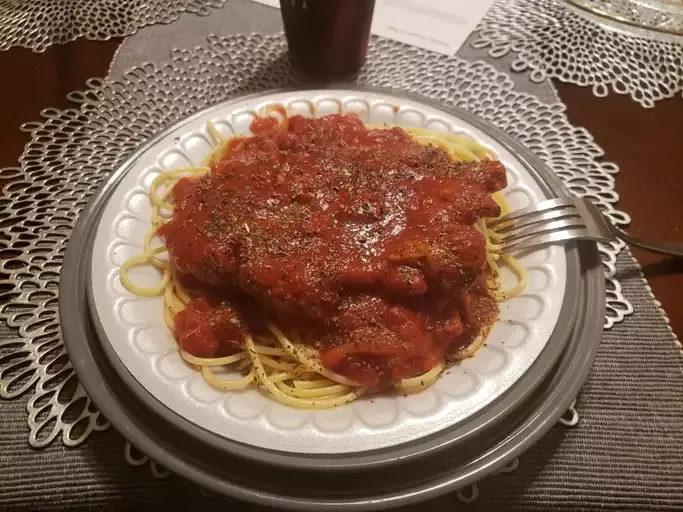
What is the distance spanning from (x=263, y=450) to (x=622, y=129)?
3.05 m

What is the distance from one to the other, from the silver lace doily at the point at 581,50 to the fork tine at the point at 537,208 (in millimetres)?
1625

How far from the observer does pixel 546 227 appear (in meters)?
2.43

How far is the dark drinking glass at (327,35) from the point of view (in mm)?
3223

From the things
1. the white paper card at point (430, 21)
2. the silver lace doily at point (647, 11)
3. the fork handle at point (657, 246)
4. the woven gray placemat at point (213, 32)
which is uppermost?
the silver lace doily at point (647, 11)

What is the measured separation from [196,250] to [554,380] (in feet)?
5.00

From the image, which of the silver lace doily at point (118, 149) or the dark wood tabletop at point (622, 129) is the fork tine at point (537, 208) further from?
the dark wood tabletop at point (622, 129)

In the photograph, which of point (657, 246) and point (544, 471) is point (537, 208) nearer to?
point (657, 246)

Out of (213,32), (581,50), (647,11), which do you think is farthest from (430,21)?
(213,32)

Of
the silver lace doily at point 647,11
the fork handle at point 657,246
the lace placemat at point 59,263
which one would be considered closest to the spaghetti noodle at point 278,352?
the lace placemat at point 59,263

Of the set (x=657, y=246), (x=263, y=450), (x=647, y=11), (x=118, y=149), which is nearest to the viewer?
(x=263, y=450)

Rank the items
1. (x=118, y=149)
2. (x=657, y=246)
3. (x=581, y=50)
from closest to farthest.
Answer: (x=657, y=246), (x=118, y=149), (x=581, y=50)

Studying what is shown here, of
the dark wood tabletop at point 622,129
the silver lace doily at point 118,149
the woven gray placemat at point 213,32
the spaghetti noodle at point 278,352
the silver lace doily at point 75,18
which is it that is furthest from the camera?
the silver lace doily at point 75,18

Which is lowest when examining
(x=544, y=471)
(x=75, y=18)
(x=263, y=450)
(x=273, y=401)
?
(x=544, y=471)

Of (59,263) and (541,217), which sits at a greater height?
(541,217)
